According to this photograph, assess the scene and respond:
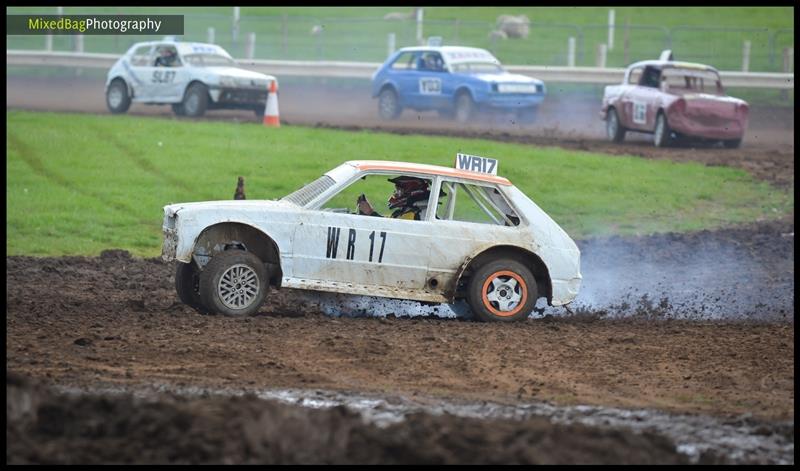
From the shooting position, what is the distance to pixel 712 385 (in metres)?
9.16

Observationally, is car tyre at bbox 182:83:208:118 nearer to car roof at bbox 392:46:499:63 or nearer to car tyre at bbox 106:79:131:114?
car tyre at bbox 106:79:131:114

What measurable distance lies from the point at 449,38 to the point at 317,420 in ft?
107

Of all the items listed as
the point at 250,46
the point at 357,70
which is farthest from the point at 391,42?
the point at 250,46

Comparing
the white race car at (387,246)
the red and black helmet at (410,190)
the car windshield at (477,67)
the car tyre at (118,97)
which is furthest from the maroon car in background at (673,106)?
the red and black helmet at (410,190)

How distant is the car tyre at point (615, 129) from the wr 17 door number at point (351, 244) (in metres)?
15.1

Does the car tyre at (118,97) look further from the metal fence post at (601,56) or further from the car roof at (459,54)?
the metal fence post at (601,56)

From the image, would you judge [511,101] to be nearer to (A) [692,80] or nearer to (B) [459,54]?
(B) [459,54]

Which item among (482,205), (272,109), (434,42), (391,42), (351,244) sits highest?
(391,42)

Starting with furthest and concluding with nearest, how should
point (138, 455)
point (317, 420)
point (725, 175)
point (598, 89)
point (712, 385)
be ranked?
point (598, 89) < point (725, 175) < point (712, 385) < point (317, 420) < point (138, 455)

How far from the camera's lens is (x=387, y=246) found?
1163 cm

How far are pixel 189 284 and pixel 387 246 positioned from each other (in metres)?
1.86

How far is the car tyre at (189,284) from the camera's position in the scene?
11.8 metres
